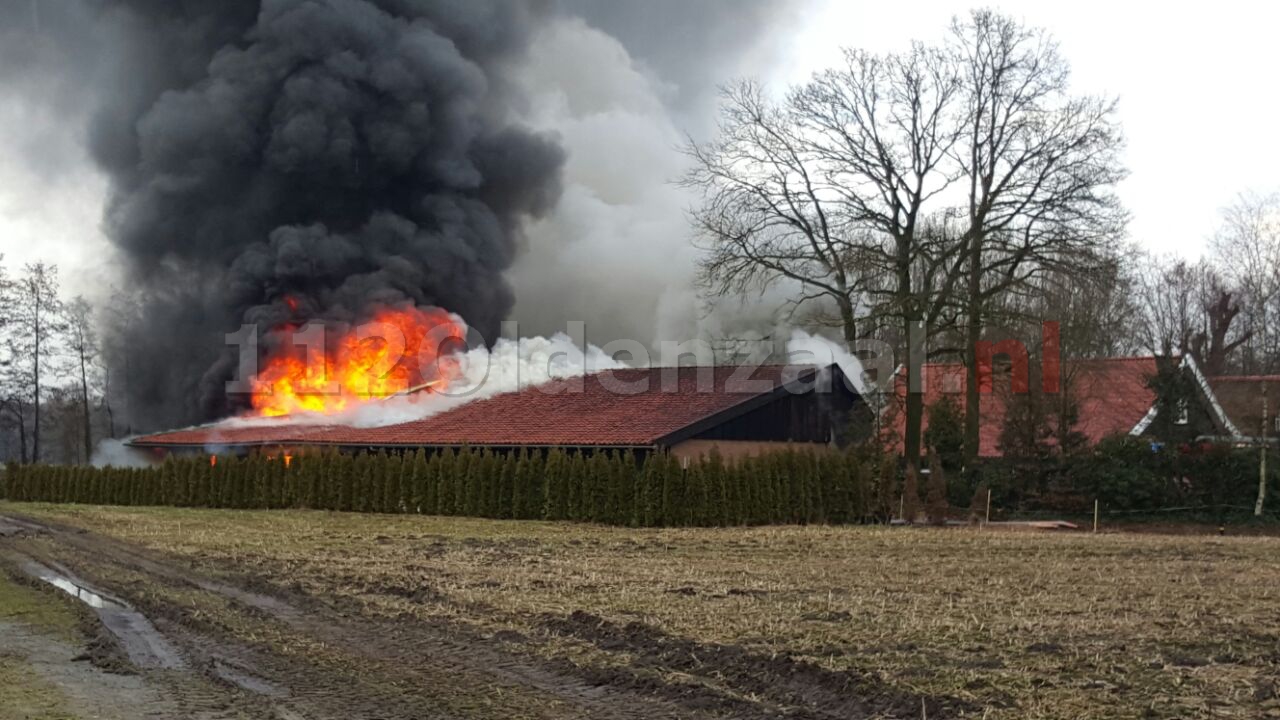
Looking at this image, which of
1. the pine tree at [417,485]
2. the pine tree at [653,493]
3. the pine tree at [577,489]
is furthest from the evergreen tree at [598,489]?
the pine tree at [417,485]

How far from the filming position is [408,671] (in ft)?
30.1

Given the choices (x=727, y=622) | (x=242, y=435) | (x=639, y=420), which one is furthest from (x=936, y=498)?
(x=242, y=435)

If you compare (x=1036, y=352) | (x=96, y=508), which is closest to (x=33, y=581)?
(x=96, y=508)

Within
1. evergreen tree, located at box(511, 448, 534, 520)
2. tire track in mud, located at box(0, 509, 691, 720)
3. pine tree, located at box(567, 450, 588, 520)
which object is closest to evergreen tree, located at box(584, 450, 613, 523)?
pine tree, located at box(567, 450, 588, 520)

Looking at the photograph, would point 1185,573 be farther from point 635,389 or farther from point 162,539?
point 635,389

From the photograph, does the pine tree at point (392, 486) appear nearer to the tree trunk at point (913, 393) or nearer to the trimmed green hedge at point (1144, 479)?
the tree trunk at point (913, 393)

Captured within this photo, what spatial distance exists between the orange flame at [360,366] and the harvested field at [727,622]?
16.2 meters

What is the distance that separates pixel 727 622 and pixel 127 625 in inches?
226

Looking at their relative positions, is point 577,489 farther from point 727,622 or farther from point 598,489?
point 727,622

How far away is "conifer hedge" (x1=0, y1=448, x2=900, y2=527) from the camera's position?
2656 centimetres

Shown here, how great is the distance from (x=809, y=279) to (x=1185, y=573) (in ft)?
57.9

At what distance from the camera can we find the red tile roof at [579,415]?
96.1ft

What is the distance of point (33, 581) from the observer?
589 inches

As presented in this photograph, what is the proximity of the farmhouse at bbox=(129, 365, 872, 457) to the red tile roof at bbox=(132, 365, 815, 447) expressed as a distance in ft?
0.10
